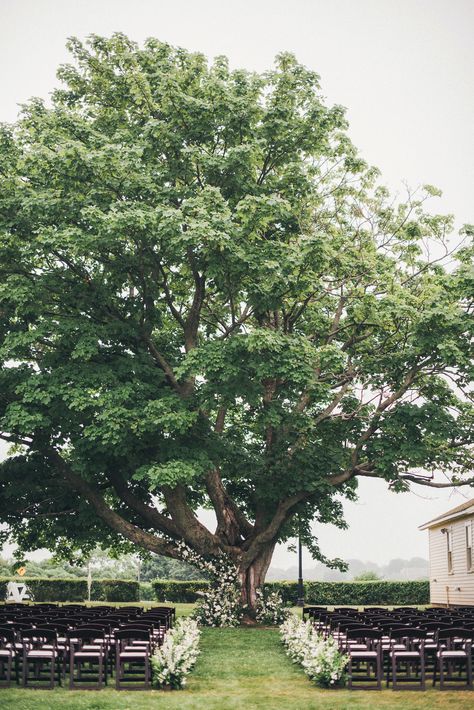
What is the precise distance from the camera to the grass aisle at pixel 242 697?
34.5 feet

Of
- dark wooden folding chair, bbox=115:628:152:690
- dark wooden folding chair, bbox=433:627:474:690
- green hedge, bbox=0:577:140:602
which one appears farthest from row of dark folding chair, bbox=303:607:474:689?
green hedge, bbox=0:577:140:602

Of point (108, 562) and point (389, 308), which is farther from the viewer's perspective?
point (108, 562)

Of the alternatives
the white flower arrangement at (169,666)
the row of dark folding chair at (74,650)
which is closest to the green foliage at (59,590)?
the row of dark folding chair at (74,650)

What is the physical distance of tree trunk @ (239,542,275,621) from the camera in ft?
74.5

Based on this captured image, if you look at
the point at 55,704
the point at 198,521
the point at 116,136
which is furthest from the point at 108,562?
the point at 55,704

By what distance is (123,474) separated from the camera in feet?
74.8

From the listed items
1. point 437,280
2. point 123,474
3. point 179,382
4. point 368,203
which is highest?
point 368,203

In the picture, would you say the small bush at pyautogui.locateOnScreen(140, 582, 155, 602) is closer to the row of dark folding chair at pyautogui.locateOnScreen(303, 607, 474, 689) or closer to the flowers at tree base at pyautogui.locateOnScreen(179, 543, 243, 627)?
the flowers at tree base at pyautogui.locateOnScreen(179, 543, 243, 627)

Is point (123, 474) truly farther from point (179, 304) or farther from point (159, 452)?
point (179, 304)

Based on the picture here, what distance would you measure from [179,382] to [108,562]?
240 feet

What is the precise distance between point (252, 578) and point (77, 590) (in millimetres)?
19778

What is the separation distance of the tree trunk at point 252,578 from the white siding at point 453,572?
35.1 ft

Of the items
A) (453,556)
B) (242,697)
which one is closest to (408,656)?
(242,697)

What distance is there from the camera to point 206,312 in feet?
83.0
